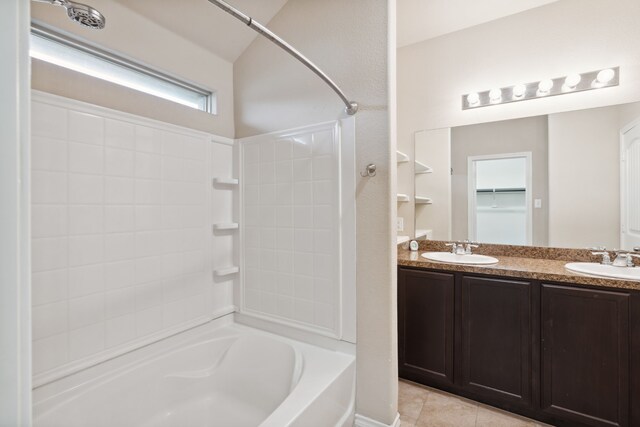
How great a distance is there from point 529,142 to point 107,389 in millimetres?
3155

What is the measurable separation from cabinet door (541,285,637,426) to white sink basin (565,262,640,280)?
15 cm

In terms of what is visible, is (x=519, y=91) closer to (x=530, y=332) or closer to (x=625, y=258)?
(x=625, y=258)

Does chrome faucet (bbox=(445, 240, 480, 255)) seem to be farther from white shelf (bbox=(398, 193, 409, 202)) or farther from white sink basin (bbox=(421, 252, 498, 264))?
white shelf (bbox=(398, 193, 409, 202))

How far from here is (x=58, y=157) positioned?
4.56 ft

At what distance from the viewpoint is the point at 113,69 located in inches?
66.0

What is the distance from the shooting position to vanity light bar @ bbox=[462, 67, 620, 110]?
2.02m

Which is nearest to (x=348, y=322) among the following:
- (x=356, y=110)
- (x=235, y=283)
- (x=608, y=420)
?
(x=235, y=283)

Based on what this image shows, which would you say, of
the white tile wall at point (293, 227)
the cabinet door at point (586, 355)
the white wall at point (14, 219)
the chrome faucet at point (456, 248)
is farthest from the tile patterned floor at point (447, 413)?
the white wall at point (14, 219)

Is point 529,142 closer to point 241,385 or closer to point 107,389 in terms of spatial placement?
point 241,385

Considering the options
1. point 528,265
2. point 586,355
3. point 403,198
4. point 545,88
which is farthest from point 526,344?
point 545,88

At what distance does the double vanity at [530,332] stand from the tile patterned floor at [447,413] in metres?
0.06

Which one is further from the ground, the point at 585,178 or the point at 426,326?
the point at 585,178

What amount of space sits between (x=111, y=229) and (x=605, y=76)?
3312 mm

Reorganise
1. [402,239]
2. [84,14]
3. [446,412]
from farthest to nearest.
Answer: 1. [402,239]
2. [446,412]
3. [84,14]
